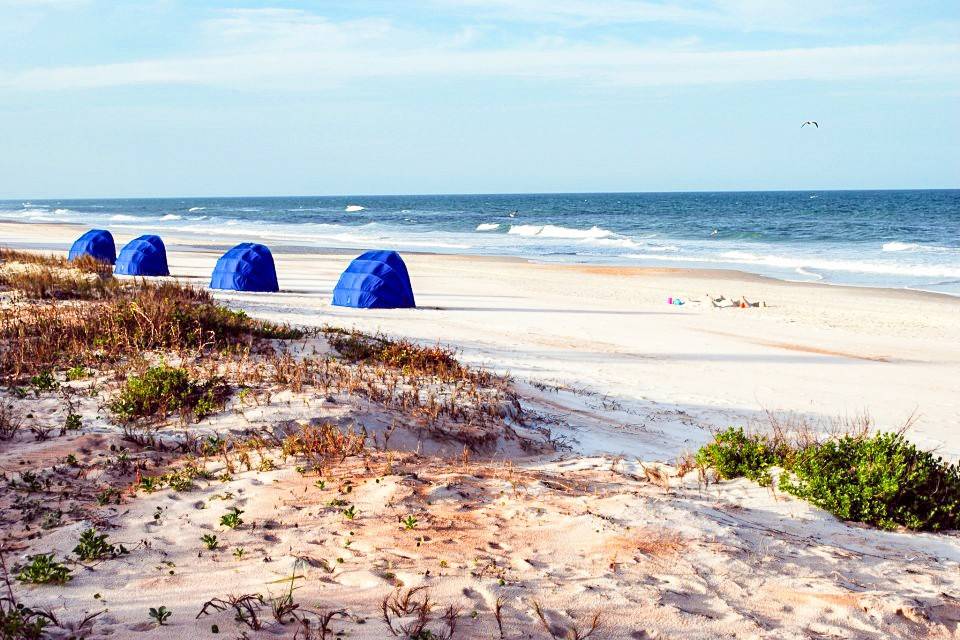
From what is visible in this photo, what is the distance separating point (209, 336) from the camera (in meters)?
8.55

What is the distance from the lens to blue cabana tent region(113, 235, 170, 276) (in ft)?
73.4

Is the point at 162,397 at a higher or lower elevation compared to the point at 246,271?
lower

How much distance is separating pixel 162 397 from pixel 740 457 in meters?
4.49

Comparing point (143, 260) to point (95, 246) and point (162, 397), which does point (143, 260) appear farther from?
point (162, 397)

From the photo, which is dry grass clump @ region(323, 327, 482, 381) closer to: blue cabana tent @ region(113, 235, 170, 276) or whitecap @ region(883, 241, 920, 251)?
blue cabana tent @ region(113, 235, 170, 276)

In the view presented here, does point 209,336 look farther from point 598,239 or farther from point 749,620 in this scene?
point 598,239

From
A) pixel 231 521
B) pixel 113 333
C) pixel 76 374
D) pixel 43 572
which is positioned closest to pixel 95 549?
pixel 43 572

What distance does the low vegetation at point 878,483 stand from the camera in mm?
5289

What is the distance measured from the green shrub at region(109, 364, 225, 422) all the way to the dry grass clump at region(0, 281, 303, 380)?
3.95 feet

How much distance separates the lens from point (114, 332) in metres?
8.40

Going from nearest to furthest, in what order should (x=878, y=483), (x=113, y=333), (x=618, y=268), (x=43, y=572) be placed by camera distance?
(x=43, y=572), (x=878, y=483), (x=113, y=333), (x=618, y=268)

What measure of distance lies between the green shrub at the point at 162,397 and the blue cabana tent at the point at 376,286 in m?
9.63

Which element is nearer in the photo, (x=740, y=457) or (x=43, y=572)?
(x=43, y=572)

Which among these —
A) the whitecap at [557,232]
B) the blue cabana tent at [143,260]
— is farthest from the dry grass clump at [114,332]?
the whitecap at [557,232]
